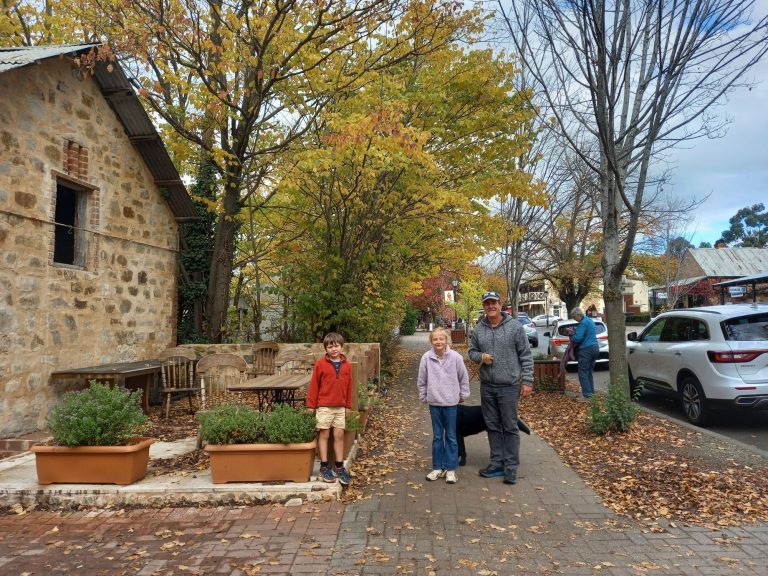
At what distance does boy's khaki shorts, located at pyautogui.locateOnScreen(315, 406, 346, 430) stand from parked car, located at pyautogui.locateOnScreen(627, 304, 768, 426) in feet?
16.3

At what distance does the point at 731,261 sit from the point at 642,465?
1909 inches

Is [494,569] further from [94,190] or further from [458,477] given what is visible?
[94,190]

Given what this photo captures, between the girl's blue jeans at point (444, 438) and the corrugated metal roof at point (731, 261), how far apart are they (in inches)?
1751

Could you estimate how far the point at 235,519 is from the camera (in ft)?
14.2

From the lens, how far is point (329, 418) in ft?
16.6

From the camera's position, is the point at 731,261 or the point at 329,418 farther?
the point at 731,261

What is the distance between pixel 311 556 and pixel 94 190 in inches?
247

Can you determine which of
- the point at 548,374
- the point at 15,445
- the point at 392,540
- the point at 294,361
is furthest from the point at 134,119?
the point at 548,374

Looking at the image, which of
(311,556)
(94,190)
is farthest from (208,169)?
(311,556)

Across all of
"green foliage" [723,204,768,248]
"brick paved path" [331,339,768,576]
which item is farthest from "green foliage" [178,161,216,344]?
"green foliage" [723,204,768,248]

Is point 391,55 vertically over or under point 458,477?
over

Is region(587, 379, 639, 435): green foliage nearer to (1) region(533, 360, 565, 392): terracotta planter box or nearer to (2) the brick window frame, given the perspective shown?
(1) region(533, 360, 565, 392): terracotta planter box

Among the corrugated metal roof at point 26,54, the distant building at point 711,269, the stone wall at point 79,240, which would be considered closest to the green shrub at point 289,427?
the stone wall at point 79,240

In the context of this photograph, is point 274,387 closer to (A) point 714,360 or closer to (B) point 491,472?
(B) point 491,472
